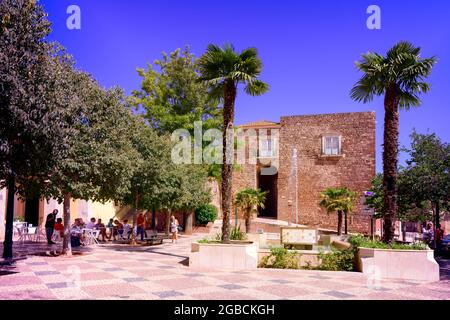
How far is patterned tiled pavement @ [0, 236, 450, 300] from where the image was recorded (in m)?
8.55

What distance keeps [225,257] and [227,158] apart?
324 centimetres

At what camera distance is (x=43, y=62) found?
10141 millimetres

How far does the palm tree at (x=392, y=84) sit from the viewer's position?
12.5 m

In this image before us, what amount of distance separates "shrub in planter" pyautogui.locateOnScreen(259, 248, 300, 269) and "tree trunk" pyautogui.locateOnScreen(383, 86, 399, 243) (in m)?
2.79

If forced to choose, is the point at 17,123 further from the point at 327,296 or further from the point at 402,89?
the point at 402,89

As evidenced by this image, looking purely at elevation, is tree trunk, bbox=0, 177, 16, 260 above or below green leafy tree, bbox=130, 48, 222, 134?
below

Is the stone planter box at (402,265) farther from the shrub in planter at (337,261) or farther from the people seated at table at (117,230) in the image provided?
the people seated at table at (117,230)

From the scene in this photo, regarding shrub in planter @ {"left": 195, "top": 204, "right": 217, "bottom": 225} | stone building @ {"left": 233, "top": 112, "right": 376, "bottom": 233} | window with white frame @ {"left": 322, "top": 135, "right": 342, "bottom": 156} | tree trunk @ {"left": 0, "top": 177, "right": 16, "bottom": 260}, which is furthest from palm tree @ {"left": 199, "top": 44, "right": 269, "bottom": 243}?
window with white frame @ {"left": 322, "top": 135, "right": 342, "bottom": 156}

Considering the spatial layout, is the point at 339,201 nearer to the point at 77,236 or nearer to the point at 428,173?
the point at 428,173

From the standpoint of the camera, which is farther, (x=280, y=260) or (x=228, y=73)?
(x=228, y=73)

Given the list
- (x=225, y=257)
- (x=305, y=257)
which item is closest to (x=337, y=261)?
(x=305, y=257)

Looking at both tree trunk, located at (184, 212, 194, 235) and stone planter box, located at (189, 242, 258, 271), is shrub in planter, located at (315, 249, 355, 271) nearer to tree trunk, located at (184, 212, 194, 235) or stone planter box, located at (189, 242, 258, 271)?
stone planter box, located at (189, 242, 258, 271)

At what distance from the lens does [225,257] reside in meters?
12.4
